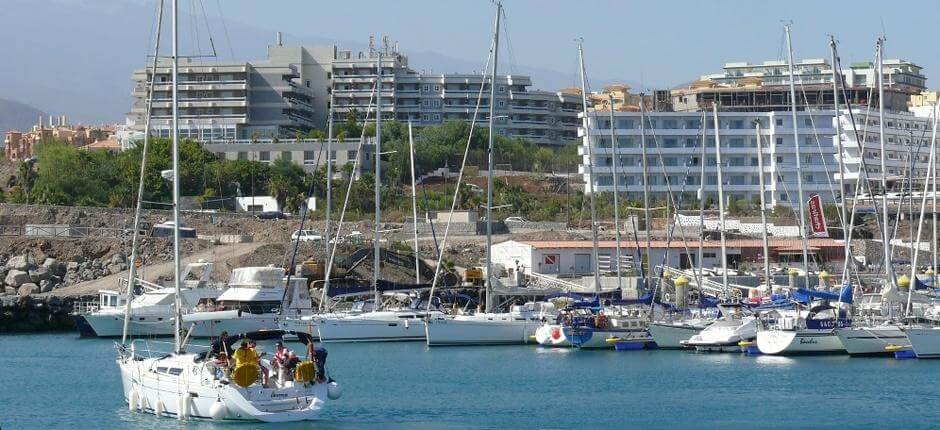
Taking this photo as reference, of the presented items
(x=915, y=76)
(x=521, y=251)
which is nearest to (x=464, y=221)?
(x=521, y=251)

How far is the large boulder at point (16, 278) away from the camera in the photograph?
7819 cm

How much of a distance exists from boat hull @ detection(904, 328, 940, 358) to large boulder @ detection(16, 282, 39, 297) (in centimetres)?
4253

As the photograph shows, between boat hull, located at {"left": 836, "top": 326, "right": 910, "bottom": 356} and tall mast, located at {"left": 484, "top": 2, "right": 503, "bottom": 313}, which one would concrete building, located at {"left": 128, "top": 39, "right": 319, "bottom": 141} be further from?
boat hull, located at {"left": 836, "top": 326, "right": 910, "bottom": 356}

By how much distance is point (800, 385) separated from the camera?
45281 mm

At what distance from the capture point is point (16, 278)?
7838cm

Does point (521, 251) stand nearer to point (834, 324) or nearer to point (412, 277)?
point (412, 277)

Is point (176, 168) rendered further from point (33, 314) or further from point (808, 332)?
point (33, 314)

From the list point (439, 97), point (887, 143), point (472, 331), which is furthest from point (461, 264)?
point (439, 97)

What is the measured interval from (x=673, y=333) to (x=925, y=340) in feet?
30.0

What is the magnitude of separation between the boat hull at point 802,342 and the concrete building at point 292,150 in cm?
7244

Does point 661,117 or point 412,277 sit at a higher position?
point 661,117

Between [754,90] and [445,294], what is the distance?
76.1 meters

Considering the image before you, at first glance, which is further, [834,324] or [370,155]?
[370,155]

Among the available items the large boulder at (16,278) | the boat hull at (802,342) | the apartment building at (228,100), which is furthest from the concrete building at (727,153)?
the boat hull at (802,342)
